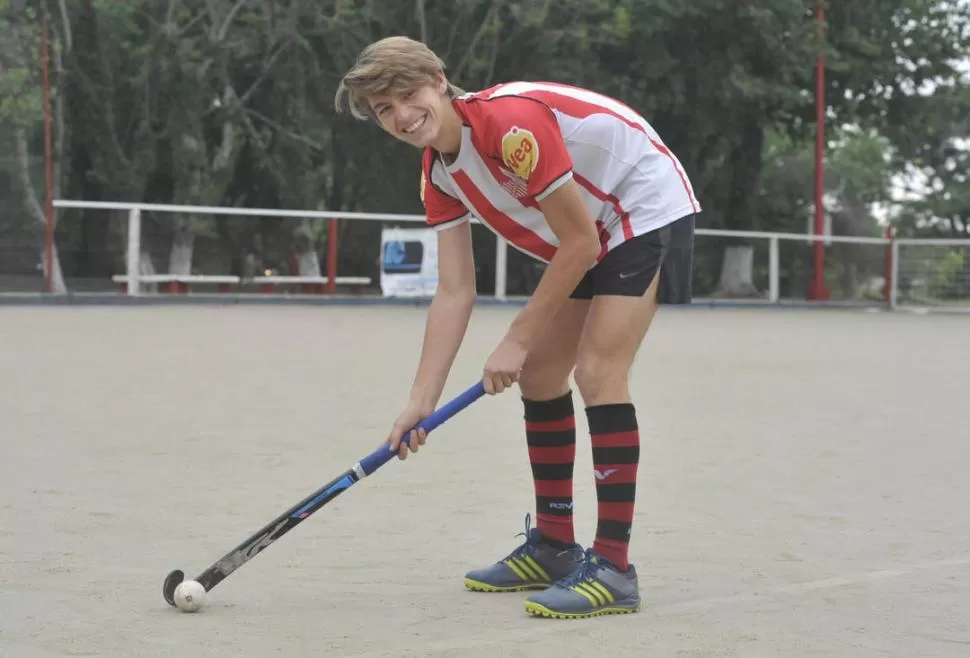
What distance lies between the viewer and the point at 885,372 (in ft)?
39.3

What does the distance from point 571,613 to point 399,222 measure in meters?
19.4

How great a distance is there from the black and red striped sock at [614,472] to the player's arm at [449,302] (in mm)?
460

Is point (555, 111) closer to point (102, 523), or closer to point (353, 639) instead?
point (353, 639)

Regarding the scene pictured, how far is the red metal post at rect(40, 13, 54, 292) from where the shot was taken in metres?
20.9

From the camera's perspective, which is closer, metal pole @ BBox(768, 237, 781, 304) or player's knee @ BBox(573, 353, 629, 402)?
player's knee @ BBox(573, 353, 629, 402)

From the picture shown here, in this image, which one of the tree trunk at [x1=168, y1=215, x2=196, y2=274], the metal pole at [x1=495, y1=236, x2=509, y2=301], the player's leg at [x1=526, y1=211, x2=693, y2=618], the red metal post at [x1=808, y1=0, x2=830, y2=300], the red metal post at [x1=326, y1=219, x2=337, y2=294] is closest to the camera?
the player's leg at [x1=526, y1=211, x2=693, y2=618]

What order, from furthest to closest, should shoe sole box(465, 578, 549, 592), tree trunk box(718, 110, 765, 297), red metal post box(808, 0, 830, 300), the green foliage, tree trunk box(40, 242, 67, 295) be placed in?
1. tree trunk box(718, 110, 765, 297)
2. red metal post box(808, 0, 830, 300)
3. the green foliage
4. tree trunk box(40, 242, 67, 295)
5. shoe sole box(465, 578, 549, 592)

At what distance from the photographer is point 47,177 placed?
70.2ft

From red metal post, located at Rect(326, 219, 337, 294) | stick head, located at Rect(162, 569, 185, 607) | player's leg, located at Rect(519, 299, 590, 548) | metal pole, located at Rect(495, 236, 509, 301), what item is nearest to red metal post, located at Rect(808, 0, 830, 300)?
metal pole, located at Rect(495, 236, 509, 301)

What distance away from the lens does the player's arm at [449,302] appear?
456 cm

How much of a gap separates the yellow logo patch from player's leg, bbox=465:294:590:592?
0.58 metres

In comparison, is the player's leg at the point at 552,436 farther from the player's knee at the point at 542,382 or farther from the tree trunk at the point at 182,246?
the tree trunk at the point at 182,246

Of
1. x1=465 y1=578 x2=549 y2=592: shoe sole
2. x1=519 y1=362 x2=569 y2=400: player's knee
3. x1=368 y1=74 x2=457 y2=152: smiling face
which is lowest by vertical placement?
x1=465 y1=578 x2=549 y2=592: shoe sole

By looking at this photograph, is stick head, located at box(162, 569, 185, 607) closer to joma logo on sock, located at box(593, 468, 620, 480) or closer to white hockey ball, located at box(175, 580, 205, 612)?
white hockey ball, located at box(175, 580, 205, 612)
